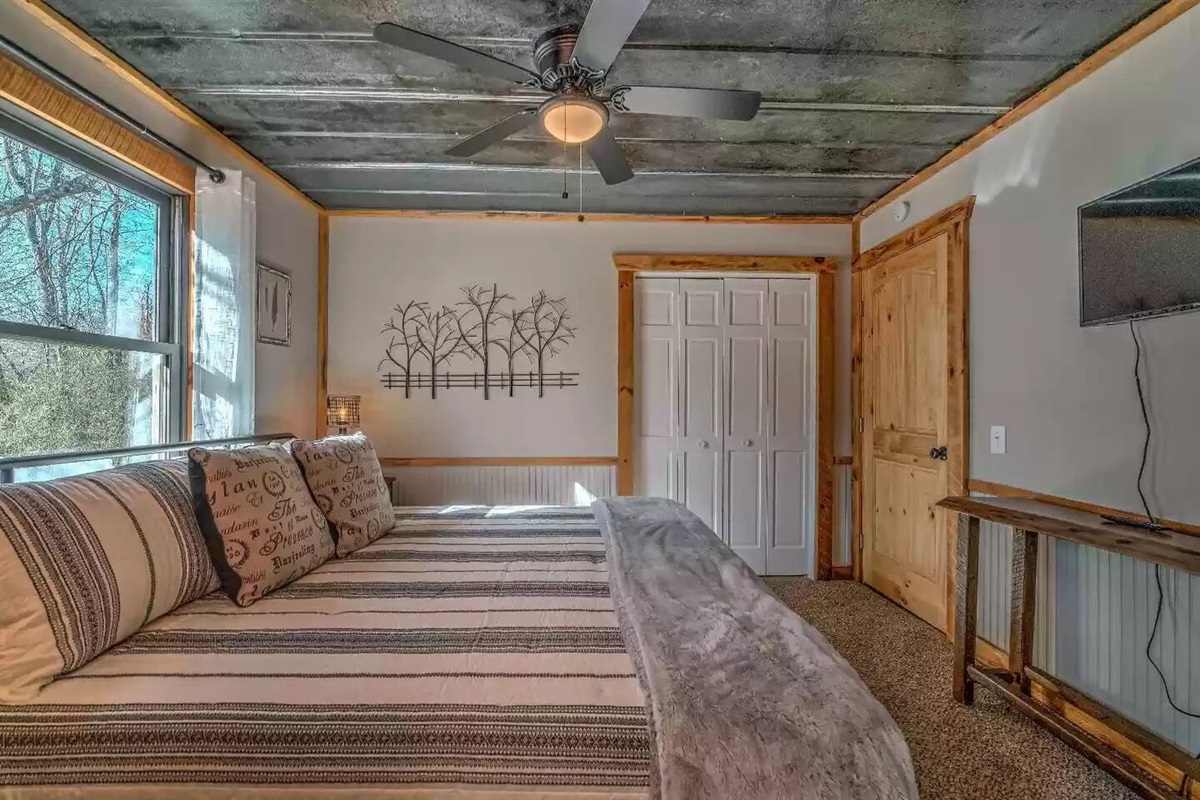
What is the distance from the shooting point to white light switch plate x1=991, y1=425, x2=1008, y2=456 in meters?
2.32

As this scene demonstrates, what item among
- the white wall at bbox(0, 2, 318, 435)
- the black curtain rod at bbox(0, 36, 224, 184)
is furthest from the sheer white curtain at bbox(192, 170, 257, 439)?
the white wall at bbox(0, 2, 318, 435)

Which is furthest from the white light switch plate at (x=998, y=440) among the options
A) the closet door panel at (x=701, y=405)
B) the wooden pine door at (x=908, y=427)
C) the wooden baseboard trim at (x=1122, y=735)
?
the closet door panel at (x=701, y=405)

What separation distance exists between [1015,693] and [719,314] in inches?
96.8

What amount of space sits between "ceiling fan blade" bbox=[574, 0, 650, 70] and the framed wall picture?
6.98 feet

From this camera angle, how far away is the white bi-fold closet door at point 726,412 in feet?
11.8

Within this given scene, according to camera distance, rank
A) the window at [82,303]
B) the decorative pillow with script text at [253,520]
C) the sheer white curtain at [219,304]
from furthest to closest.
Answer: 1. the sheer white curtain at [219,304]
2. the window at [82,303]
3. the decorative pillow with script text at [253,520]

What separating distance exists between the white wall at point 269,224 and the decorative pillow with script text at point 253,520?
143cm

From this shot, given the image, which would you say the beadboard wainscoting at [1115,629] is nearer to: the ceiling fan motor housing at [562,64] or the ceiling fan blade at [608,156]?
the ceiling fan blade at [608,156]

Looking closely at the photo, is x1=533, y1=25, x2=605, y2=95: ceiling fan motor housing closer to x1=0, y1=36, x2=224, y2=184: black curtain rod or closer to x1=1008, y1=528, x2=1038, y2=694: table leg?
x1=0, y1=36, x2=224, y2=184: black curtain rod

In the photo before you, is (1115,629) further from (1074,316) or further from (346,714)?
(346,714)

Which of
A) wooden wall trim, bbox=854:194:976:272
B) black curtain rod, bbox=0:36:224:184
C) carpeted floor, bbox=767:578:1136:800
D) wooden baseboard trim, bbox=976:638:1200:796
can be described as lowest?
carpeted floor, bbox=767:578:1136:800

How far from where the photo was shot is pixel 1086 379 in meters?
1.92

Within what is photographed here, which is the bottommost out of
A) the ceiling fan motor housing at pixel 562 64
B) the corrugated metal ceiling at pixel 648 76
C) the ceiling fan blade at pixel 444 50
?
the ceiling fan blade at pixel 444 50

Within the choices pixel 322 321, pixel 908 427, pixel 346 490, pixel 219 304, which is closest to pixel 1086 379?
pixel 908 427
